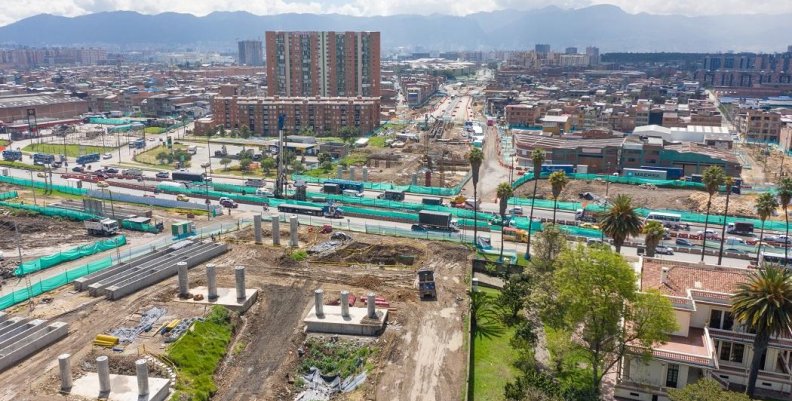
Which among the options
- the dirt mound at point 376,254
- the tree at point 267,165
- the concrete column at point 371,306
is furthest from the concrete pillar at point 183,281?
the tree at point 267,165

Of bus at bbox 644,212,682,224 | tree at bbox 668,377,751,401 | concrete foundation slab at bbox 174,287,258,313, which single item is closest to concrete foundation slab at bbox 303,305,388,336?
concrete foundation slab at bbox 174,287,258,313

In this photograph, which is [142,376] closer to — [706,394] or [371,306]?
[371,306]

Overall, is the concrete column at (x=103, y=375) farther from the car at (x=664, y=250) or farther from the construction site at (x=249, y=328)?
the car at (x=664, y=250)

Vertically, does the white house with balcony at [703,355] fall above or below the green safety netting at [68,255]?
above

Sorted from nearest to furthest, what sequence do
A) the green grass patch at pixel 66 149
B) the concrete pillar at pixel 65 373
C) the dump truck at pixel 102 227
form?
the concrete pillar at pixel 65 373 < the dump truck at pixel 102 227 < the green grass patch at pixel 66 149

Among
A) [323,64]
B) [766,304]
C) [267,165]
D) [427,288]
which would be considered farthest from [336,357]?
[323,64]

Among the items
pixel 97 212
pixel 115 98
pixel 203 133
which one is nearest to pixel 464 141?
pixel 203 133
